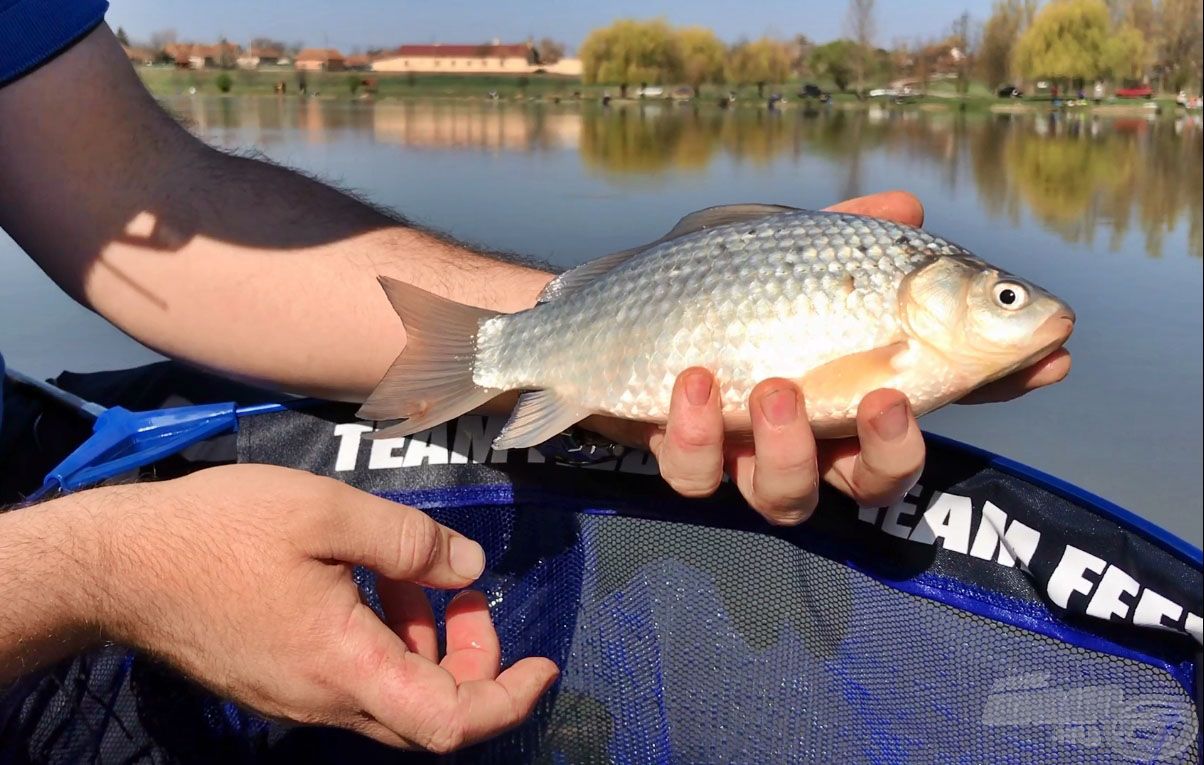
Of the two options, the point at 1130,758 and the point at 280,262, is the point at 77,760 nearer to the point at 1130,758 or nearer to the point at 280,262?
the point at 280,262

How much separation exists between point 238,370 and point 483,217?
4183 mm

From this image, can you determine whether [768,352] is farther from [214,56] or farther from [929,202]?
[214,56]

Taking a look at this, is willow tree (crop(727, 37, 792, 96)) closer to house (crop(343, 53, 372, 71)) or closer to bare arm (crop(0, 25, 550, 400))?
house (crop(343, 53, 372, 71))

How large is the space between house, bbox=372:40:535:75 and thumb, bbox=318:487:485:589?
21.8 metres

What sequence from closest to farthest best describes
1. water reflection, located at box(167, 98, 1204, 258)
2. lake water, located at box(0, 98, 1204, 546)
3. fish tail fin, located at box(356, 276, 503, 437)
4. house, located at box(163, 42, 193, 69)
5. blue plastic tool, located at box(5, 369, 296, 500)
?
fish tail fin, located at box(356, 276, 503, 437) < blue plastic tool, located at box(5, 369, 296, 500) < lake water, located at box(0, 98, 1204, 546) < water reflection, located at box(167, 98, 1204, 258) < house, located at box(163, 42, 193, 69)

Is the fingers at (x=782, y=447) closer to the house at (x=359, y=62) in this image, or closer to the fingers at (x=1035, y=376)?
the fingers at (x=1035, y=376)

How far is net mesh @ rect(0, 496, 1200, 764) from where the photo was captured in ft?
4.18

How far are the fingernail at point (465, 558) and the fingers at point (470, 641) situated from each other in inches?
2.9

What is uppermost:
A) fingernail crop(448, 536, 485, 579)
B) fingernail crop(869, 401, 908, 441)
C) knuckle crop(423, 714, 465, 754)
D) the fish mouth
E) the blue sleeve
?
the blue sleeve

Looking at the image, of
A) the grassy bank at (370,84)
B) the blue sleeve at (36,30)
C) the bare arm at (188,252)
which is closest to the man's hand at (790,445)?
the bare arm at (188,252)

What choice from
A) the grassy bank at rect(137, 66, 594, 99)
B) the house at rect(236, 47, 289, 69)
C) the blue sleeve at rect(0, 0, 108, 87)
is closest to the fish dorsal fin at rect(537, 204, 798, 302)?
the blue sleeve at rect(0, 0, 108, 87)

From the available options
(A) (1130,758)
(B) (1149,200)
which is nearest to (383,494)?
(A) (1130,758)

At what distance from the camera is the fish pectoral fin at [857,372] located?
1.13 m

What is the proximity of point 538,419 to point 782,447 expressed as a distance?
32 cm
